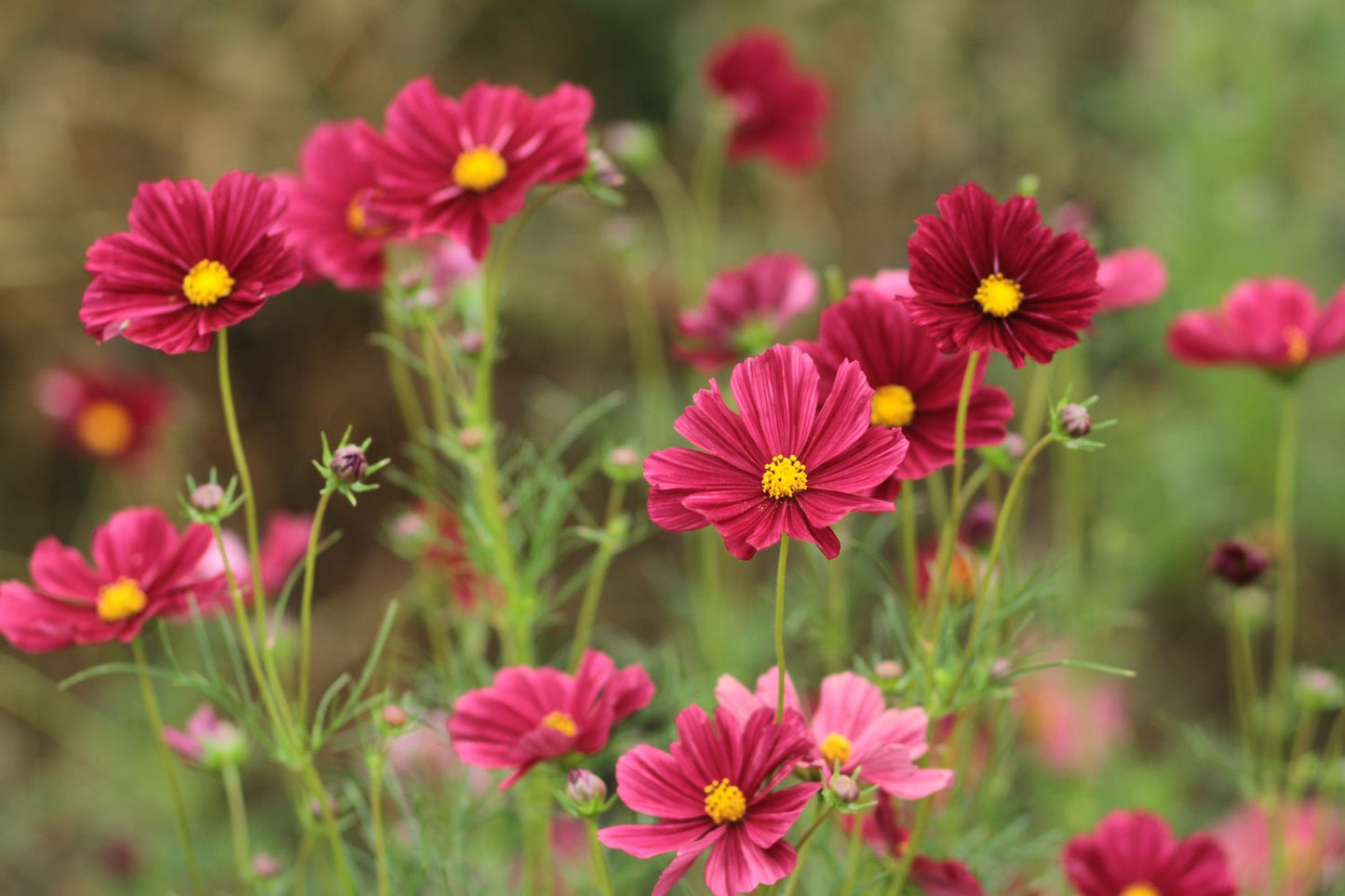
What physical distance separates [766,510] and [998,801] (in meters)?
0.41

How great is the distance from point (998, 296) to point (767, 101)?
61cm

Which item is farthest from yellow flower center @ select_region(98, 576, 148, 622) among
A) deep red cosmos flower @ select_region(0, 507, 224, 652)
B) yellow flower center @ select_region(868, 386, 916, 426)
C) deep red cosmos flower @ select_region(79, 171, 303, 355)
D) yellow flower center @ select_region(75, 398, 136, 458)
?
yellow flower center @ select_region(75, 398, 136, 458)

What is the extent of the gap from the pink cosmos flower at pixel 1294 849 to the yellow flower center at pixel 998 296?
0.43 metres

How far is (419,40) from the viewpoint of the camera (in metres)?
1.89

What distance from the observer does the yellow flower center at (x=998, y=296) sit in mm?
492

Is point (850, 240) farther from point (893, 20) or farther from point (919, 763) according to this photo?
point (919, 763)

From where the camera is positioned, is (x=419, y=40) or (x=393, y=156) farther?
(x=419, y=40)

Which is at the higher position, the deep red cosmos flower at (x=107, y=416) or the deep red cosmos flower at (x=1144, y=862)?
the deep red cosmos flower at (x=107, y=416)

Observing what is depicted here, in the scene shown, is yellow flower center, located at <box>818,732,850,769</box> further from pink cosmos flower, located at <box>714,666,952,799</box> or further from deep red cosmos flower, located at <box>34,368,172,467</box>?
deep red cosmos flower, located at <box>34,368,172,467</box>

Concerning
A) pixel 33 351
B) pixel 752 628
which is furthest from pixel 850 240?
pixel 33 351

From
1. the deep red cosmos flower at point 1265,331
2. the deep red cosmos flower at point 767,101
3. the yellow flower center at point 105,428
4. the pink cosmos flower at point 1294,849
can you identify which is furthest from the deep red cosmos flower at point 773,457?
the yellow flower center at point 105,428

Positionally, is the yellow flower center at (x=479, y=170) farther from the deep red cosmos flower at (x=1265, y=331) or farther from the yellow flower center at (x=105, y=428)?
the yellow flower center at (x=105, y=428)

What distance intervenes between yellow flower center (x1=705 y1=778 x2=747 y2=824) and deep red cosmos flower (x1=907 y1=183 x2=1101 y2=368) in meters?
0.19

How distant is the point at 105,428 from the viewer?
1.25 m
